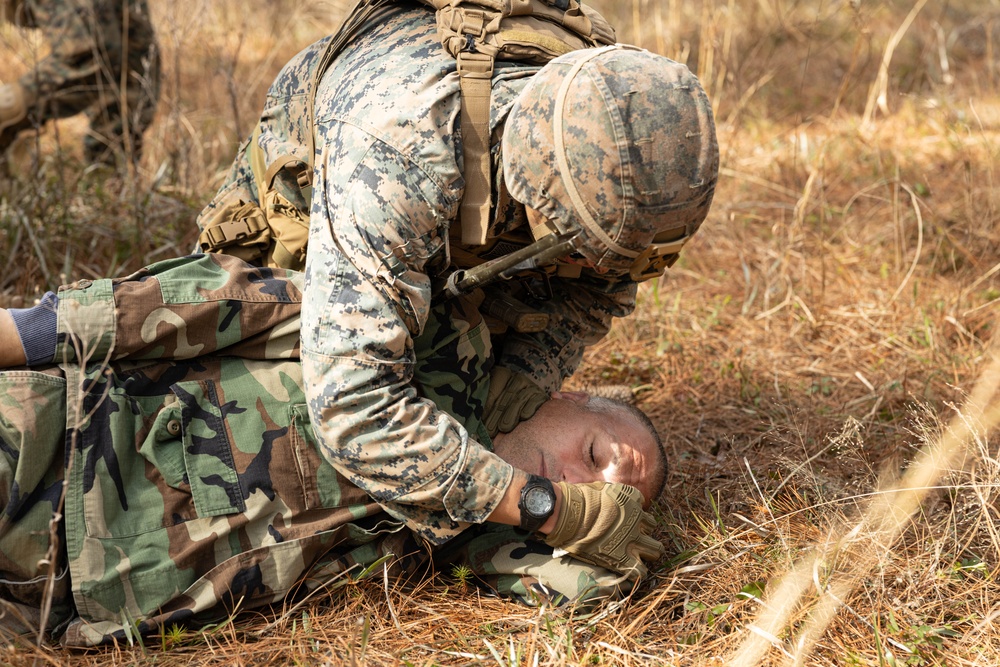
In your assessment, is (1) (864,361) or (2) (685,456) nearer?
(2) (685,456)

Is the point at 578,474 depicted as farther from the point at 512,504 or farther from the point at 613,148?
the point at 613,148

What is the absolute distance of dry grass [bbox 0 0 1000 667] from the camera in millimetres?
2377

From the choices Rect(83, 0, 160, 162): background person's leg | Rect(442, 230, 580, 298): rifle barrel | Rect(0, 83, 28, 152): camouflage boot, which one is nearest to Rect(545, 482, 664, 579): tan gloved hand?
Rect(442, 230, 580, 298): rifle barrel

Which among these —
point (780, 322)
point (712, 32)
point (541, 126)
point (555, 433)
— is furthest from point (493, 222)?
point (712, 32)

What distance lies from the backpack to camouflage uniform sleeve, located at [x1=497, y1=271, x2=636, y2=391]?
0.84 meters

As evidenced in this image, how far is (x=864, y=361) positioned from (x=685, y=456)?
1.07 meters

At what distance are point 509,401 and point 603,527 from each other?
1.99ft

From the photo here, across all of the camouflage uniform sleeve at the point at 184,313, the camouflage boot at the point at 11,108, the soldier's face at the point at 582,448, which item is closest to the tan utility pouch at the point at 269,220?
the camouflage uniform sleeve at the point at 184,313

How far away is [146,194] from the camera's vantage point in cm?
425

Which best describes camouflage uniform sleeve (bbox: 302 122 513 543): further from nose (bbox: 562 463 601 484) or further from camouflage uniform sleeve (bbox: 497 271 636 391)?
camouflage uniform sleeve (bbox: 497 271 636 391)

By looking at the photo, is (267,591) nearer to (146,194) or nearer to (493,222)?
(493,222)

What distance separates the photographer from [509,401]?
2.97 m

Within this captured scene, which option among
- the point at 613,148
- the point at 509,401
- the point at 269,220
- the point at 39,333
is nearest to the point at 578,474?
the point at 509,401

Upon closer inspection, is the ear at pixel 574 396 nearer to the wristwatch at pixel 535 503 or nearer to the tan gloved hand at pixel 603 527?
the tan gloved hand at pixel 603 527
